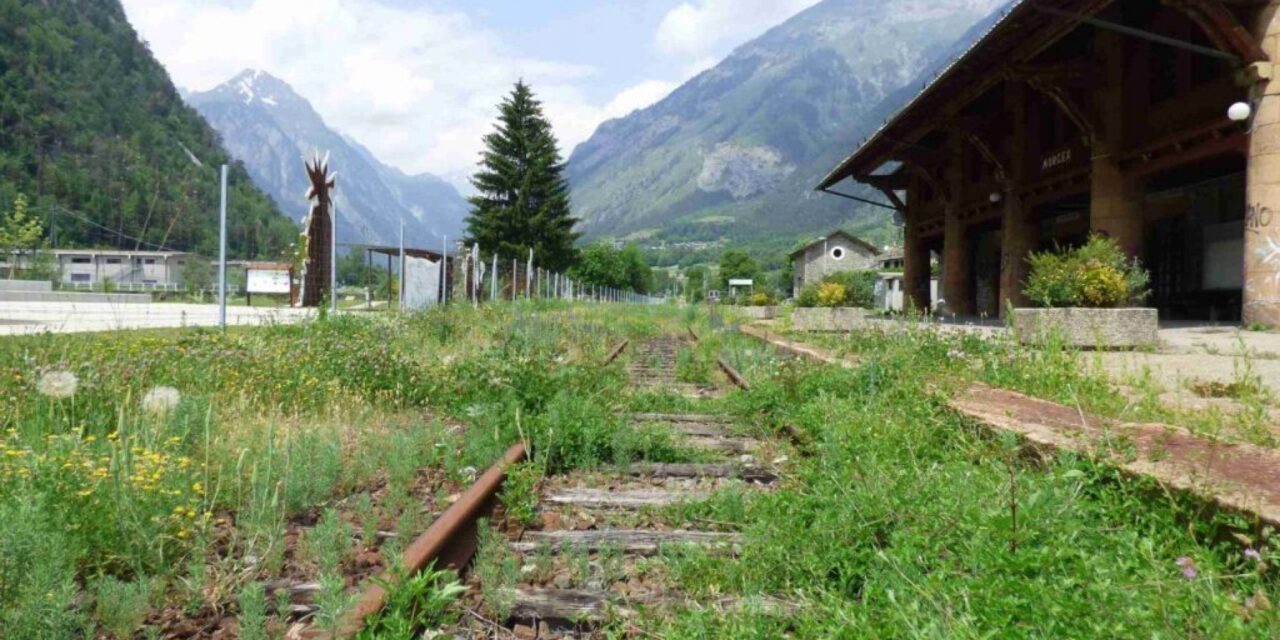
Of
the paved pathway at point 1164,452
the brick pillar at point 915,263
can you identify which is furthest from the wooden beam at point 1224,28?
the brick pillar at point 915,263

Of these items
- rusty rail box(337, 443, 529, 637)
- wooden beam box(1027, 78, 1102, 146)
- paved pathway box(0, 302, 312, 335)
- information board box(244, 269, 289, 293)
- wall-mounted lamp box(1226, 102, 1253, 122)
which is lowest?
rusty rail box(337, 443, 529, 637)

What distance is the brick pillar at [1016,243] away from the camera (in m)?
20.1

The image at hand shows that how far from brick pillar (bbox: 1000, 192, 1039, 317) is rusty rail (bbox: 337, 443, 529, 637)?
772 inches

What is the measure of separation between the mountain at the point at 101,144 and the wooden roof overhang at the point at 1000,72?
75.2m

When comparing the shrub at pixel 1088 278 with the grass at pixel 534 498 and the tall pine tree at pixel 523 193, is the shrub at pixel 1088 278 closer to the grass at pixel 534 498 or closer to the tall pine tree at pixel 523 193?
the grass at pixel 534 498

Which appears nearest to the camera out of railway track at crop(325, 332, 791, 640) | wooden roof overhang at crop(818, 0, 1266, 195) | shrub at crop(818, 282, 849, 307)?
railway track at crop(325, 332, 791, 640)

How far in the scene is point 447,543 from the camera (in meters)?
2.69

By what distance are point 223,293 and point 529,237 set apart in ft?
143

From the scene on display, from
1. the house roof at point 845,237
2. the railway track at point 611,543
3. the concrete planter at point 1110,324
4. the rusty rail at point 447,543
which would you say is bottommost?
the railway track at point 611,543

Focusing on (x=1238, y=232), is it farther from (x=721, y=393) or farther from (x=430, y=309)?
(x=430, y=309)

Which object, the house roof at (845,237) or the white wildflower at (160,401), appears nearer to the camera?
the white wildflower at (160,401)

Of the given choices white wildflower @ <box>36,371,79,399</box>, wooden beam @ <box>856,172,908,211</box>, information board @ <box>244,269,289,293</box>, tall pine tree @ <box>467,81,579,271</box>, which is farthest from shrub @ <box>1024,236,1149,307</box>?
tall pine tree @ <box>467,81,579,271</box>

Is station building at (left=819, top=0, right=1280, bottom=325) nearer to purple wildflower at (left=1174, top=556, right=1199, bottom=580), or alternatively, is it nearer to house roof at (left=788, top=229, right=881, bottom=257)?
purple wildflower at (left=1174, top=556, right=1199, bottom=580)

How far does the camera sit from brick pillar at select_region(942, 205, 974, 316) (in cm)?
2556
